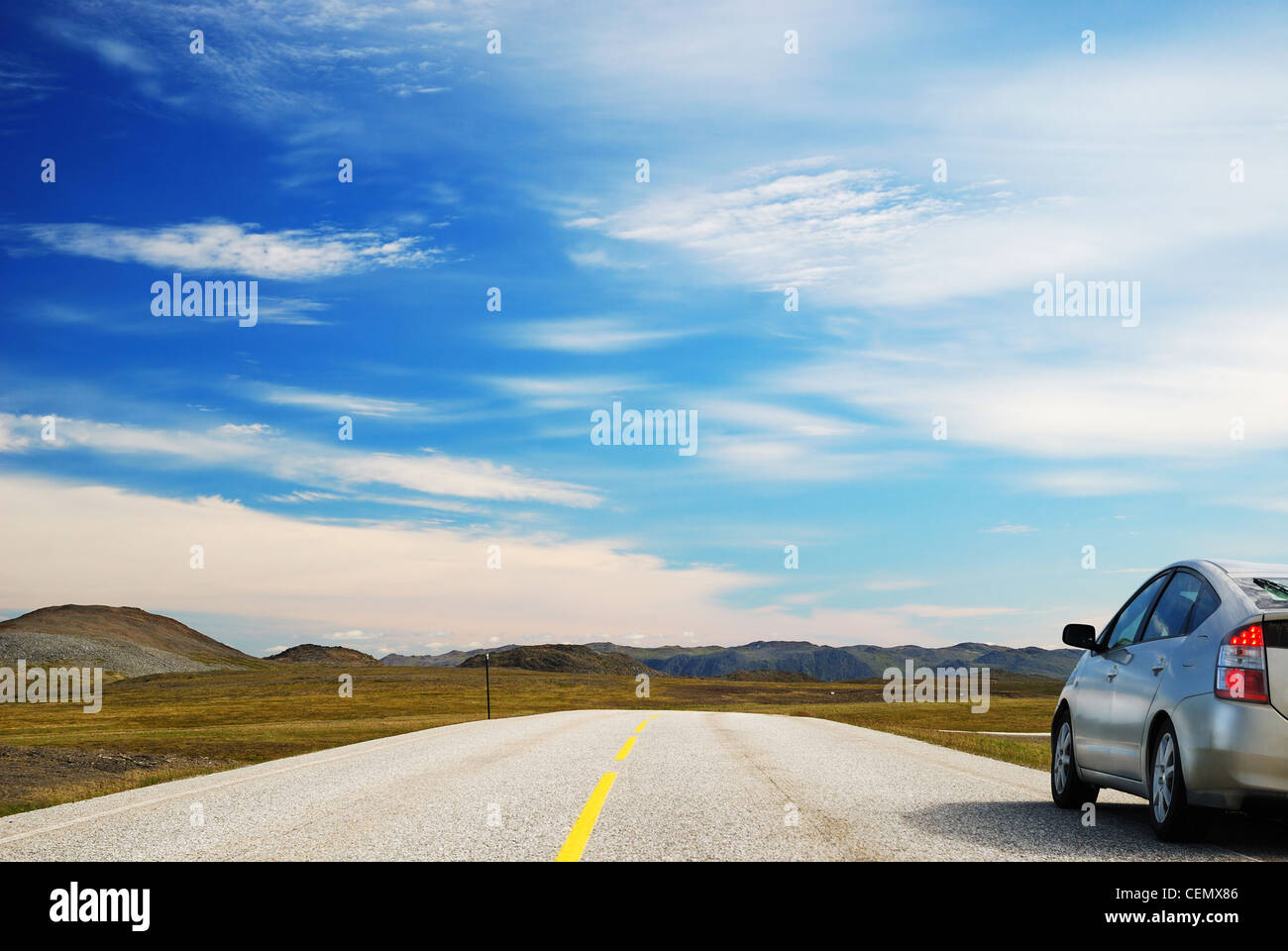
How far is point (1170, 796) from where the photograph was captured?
7.39m

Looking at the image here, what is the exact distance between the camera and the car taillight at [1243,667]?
6.71m

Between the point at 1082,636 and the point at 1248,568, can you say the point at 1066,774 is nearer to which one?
the point at 1082,636

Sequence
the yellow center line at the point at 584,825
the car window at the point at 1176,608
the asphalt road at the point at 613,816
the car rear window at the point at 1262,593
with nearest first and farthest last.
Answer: the yellow center line at the point at 584,825 < the car rear window at the point at 1262,593 < the asphalt road at the point at 613,816 < the car window at the point at 1176,608

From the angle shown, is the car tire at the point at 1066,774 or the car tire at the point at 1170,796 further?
the car tire at the point at 1066,774

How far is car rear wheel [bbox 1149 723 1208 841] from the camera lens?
723 cm

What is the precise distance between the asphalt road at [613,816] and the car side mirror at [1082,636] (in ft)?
4.94

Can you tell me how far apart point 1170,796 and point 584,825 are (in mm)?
4326

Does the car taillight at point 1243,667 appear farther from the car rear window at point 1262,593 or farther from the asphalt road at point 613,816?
the asphalt road at point 613,816

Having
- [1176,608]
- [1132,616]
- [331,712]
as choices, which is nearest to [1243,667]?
[1176,608]

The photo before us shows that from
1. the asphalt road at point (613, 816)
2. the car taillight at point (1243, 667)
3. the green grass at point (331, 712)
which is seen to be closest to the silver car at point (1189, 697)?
the car taillight at point (1243, 667)

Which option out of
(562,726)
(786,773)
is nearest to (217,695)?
(562,726)

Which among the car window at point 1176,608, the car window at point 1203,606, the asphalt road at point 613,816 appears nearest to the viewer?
the asphalt road at point 613,816

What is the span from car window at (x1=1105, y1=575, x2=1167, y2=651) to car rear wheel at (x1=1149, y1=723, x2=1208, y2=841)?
1479 millimetres

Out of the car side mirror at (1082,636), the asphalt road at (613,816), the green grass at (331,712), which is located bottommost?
the green grass at (331,712)
